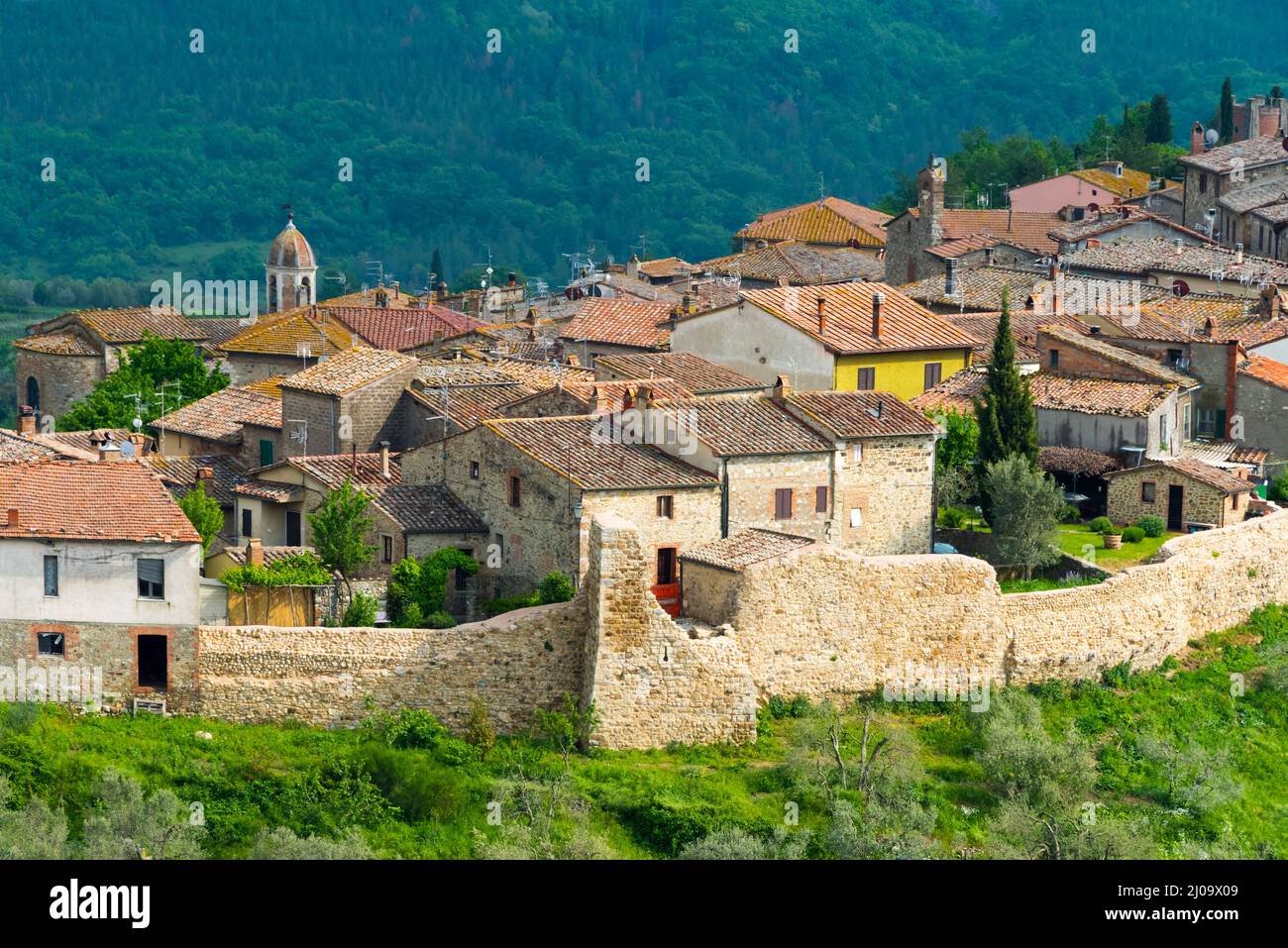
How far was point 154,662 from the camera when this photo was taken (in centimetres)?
3353

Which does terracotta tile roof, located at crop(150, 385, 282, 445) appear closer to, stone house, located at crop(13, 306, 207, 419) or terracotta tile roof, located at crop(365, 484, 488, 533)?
terracotta tile roof, located at crop(365, 484, 488, 533)

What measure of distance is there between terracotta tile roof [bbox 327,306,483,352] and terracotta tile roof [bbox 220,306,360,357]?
1.86 feet

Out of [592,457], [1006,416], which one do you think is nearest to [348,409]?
[592,457]

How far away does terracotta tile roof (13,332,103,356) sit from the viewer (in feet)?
222

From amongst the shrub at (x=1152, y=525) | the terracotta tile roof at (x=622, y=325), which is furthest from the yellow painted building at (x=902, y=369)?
the shrub at (x=1152, y=525)

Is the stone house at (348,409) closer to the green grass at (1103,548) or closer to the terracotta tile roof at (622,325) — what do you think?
the terracotta tile roof at (622,325)

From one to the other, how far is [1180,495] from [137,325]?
33.5m

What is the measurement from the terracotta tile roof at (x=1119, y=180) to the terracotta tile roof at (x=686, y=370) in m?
40.5

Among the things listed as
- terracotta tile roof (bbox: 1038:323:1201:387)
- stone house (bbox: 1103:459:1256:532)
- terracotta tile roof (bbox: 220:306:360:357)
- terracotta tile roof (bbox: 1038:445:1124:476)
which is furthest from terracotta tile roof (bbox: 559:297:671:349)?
stone house (bbox: 1103:459:1256:532)

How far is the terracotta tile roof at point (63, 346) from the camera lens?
67.6 m

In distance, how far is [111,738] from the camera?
3269 centimetres

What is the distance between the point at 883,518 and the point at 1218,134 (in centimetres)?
6550
